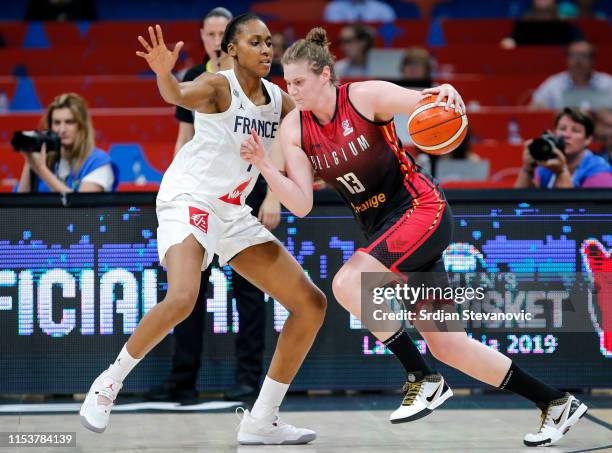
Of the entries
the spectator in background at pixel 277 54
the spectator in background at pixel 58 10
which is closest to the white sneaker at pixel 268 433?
the spectator in background at pixel 277 54

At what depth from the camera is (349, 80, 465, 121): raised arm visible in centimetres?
440

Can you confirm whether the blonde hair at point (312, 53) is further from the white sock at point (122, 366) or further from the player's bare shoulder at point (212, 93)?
the white sock at point (122, 366)

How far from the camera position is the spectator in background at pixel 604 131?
25.6 ft

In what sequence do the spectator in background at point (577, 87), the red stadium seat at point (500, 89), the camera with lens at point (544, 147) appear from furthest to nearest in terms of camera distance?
the red stadium seat at point (500, 89) → the spectator in background at point (577, 87) → the camera with lens at point (544, 147)

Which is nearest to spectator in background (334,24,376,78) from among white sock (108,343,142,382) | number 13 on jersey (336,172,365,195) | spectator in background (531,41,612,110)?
spectator in background (531,41,612,110)

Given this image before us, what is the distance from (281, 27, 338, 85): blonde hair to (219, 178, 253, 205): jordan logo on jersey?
65 centimetres

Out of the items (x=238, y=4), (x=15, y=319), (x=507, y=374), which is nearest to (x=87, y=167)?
(x=15, y=319)

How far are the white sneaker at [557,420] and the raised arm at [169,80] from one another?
216 cm

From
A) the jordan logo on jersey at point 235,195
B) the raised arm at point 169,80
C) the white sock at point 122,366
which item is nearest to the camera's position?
the raised arm at point 169,80

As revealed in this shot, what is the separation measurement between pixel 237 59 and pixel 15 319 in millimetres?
2041

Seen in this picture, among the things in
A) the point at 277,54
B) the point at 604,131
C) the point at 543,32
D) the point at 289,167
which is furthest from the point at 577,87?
the point at 289,167

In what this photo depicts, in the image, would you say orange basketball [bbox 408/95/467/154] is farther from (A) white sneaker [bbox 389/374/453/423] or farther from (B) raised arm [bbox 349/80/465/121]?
(A) white sneaker [bbox 389/374/453/423]

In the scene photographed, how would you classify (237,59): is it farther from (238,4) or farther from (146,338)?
(238,4)

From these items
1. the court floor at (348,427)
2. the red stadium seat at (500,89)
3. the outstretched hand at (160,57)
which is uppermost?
the red stadium seat at (500,89)
